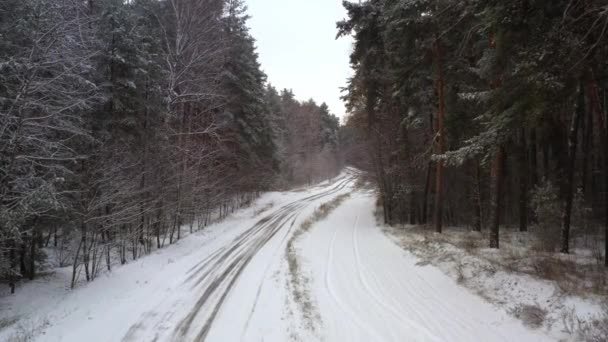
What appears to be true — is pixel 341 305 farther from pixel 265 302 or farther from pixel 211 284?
pixel 211 284

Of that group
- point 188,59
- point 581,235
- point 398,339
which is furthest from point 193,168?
point 581,235

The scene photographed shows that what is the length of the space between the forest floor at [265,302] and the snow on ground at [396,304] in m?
0.02

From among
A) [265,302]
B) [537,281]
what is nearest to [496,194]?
[537,281]

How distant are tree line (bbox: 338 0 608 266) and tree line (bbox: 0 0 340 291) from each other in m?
8.71

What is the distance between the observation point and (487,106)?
848 centimetres

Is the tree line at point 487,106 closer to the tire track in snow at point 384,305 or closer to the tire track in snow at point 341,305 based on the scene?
the tire track in snow at point 384,305

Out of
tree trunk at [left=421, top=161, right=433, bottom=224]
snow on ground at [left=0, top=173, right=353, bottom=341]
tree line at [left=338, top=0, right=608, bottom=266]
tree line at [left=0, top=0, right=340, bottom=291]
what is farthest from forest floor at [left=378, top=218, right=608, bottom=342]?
tree line at [left=0, top=0, right=340, bottom=291]

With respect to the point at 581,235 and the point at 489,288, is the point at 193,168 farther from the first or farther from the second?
the point at 581,235

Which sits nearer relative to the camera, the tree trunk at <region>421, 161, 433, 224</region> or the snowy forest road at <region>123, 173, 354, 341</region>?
the snowy forest road at <region>123, 173, 354, 341</region>

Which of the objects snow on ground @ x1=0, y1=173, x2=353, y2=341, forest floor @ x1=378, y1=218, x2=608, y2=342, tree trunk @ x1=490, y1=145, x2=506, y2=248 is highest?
tree trunk @ x1=490, y1=145, x2=506, y2=248

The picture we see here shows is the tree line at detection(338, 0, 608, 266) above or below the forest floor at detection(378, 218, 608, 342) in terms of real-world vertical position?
above

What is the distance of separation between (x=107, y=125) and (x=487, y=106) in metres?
14.5

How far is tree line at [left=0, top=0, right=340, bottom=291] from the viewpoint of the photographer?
691 cm

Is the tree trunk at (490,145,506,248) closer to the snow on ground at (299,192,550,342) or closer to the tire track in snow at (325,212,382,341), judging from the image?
the snow on ground at (299,192,550,342)
